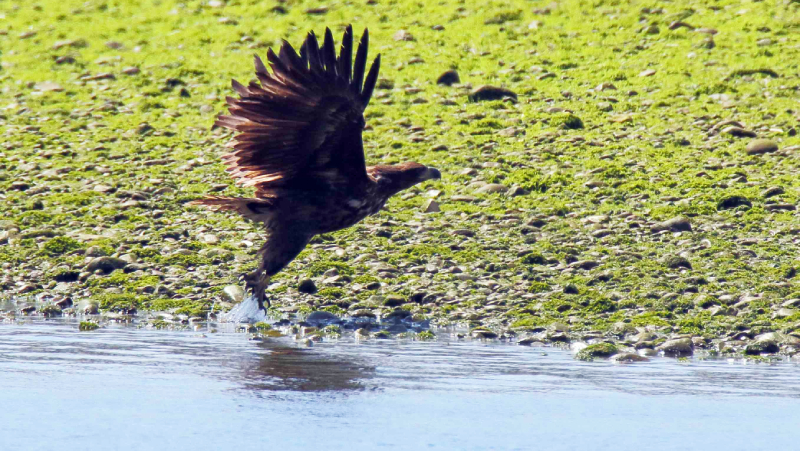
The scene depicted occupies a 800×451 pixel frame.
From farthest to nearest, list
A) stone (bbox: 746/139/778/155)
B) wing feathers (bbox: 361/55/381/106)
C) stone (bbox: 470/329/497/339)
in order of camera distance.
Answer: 1. stone (bbox: 746/139/778/155)
2. stone (bbox: 470/329/497/339)
3. wing feathers (bbox: 361/55/381/106)

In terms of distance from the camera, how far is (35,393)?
5.46 metres

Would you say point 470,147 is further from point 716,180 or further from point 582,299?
point 582,299

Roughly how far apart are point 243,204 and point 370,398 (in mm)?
2840

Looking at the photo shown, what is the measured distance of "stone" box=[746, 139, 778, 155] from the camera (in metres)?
11.3

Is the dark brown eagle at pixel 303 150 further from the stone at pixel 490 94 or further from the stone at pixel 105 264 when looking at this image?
the stone at pixel 490 94

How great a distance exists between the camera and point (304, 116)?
7.35 m

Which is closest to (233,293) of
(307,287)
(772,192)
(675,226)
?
(307,287)

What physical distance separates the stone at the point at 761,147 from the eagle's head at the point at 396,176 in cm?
410

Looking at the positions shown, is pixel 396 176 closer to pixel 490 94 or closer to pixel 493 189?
pixel 493 189

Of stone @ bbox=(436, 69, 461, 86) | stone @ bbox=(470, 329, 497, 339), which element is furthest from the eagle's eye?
stone @ bbox=(436, 69, 461, 86)

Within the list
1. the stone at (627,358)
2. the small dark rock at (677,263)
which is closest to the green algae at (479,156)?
the small dark rock at (677,263)

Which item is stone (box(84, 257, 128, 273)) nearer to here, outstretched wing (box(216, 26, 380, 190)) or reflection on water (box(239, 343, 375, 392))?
outstretched wing (box(216, 26, 380, 190))

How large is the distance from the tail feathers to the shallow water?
1184 mm

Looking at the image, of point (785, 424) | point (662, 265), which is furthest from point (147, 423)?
point (662, 265)
